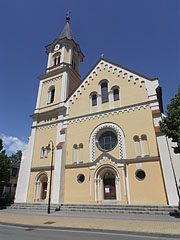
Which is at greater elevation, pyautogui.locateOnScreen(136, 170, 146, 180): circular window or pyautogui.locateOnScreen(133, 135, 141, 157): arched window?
pyautogui.locateOnScreen(133, 135, 141, 157): arched window

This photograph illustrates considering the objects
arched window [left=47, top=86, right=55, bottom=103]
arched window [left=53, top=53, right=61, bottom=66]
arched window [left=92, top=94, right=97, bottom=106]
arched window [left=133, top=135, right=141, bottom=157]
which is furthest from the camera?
arched window [left=53, top=53, right=61, bottom=66]

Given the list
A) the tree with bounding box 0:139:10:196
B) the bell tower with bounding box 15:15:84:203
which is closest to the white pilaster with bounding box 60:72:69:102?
the bell tower with bounding box 15:15:84:203

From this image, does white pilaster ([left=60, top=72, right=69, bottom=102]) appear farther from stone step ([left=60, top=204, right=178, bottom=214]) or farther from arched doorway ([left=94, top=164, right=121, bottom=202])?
stone step ([left=60, top=204, right=178, bottom=214])

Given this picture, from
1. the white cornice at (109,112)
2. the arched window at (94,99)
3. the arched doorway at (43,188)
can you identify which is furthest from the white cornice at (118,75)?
the arched doorway at (43,188)

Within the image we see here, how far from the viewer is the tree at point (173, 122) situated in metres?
11.6

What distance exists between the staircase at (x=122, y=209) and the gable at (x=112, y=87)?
1034 cm

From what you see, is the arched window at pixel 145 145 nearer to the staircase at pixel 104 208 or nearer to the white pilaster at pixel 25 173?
the staircase at pixel 104 208

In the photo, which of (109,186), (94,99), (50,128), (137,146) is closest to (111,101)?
(94,99)

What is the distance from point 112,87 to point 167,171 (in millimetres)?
11456

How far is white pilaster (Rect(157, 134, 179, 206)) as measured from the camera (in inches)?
513

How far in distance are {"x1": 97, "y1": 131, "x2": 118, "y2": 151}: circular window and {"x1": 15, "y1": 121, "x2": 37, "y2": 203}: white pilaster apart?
1014 centimetres

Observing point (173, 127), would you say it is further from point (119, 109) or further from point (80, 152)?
point (80, 152)

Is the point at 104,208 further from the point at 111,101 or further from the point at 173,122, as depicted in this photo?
the point at 111,101

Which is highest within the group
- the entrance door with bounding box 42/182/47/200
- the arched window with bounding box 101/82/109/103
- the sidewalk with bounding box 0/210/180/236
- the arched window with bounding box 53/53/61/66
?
the arched window with bounding box 53/53/61/66
